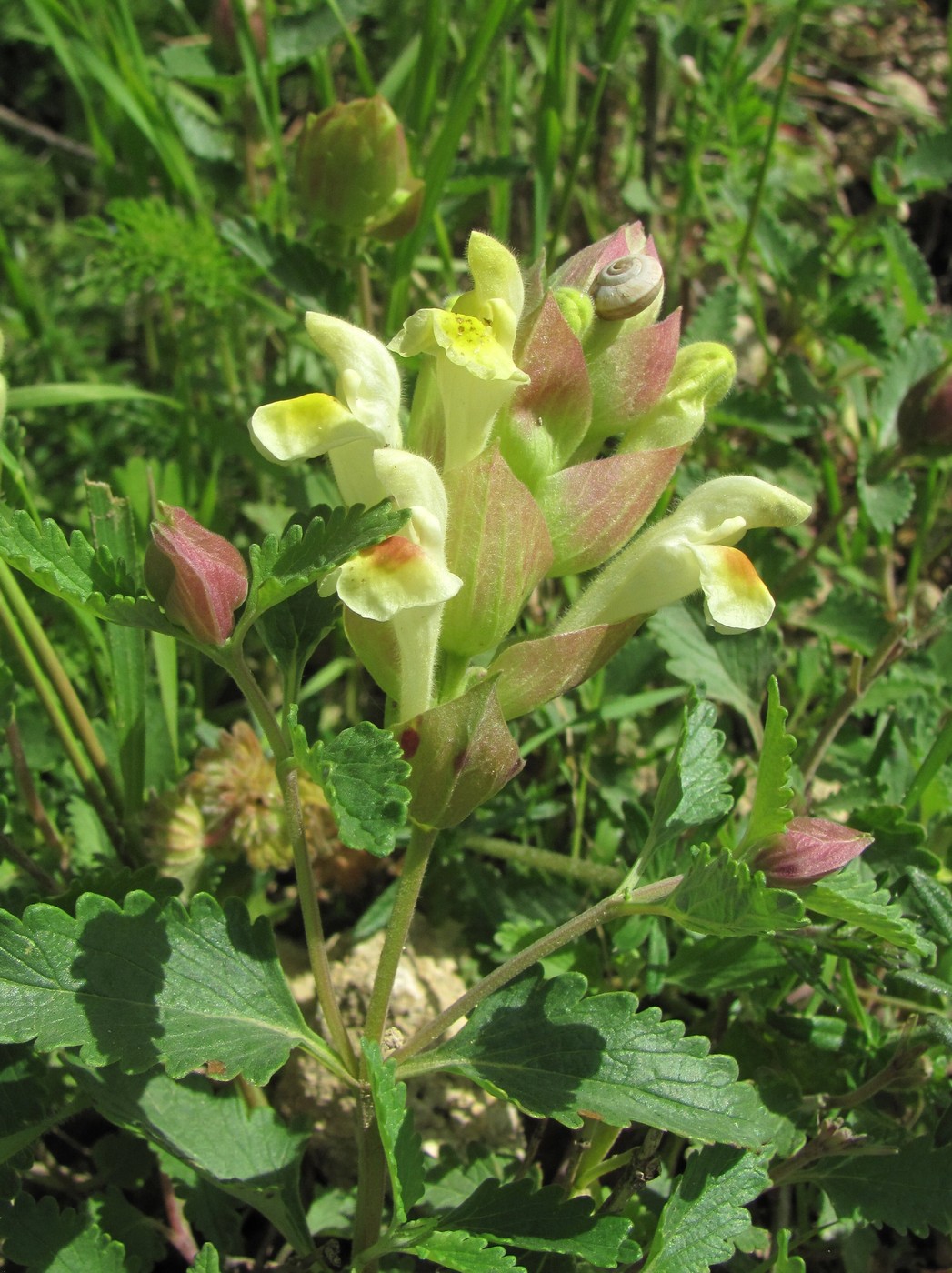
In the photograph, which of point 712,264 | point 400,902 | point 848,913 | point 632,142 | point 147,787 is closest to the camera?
point 848,913

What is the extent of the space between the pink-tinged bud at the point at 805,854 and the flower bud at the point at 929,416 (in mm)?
1019

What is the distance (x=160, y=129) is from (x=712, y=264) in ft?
4.64

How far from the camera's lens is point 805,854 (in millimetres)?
1006

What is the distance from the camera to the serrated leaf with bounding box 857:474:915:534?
5.95 feet

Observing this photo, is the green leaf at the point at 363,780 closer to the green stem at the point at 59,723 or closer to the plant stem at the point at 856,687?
the green stem at the point at 59,723

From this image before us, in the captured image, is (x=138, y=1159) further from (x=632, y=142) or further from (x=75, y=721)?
(x=632, y=142)

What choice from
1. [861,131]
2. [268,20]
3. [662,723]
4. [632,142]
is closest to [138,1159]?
[662,723]

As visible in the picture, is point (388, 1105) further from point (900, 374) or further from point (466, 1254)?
point (900, 374)

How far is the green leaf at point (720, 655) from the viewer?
158cm

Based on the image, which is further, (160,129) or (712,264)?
(712,264)

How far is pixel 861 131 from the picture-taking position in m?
3.17

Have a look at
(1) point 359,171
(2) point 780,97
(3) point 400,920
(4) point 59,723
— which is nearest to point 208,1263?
(3) point 400,920

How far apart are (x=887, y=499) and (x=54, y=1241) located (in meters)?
1.56

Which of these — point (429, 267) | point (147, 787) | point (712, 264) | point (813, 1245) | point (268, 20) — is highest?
point (268, 20)
